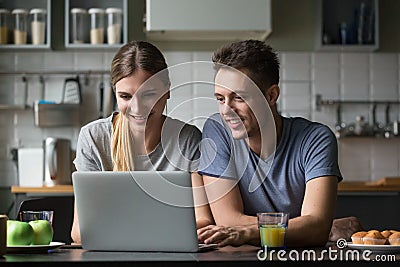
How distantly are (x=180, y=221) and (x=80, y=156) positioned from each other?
0.75 m

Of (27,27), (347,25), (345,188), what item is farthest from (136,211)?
(347,25)

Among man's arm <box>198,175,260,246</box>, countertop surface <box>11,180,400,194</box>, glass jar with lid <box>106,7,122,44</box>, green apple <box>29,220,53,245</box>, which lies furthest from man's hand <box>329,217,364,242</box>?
glass jar with lid <box>106,7,122,44</box>

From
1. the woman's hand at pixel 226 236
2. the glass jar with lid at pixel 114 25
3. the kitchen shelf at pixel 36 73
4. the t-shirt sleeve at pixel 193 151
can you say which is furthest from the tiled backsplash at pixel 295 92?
the woman's hand at pixel 226 236

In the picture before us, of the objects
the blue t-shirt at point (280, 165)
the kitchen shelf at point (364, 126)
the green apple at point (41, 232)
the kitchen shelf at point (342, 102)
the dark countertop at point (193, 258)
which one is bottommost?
the dark countertop at point (193, 258)

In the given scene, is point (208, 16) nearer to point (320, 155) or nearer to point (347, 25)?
point (347, 25)

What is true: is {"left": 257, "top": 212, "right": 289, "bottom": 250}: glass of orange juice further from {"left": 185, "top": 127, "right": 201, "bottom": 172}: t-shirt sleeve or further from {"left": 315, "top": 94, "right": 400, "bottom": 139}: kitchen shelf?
{"left": 315, "top": 94, "right": 400, "bottom": 139}: kitchen shelf

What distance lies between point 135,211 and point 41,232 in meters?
0.27

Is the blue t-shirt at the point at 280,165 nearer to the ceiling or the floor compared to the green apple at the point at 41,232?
nearer to the ceiling

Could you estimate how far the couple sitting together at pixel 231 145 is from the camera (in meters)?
2.48

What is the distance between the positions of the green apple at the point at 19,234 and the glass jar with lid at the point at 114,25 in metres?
2.94

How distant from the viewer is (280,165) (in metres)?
2.55

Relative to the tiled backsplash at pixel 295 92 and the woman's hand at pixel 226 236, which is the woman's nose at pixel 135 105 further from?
the tiled backsplash at pixel 295 92

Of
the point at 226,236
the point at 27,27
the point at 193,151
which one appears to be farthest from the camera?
the point at 27,27

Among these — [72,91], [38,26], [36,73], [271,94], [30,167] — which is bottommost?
[30,167]
